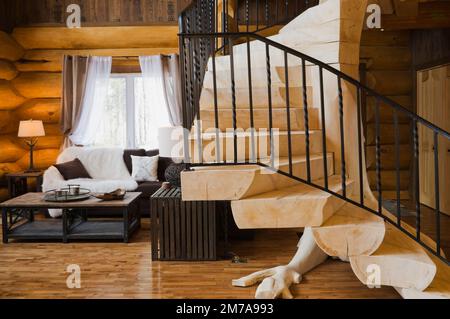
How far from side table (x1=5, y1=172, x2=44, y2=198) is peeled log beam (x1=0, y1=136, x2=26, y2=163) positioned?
40cm

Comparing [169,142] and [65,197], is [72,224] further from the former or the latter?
[169,142]

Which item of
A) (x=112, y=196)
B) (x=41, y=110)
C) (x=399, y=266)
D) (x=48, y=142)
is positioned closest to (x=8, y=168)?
(x=48, y=142)

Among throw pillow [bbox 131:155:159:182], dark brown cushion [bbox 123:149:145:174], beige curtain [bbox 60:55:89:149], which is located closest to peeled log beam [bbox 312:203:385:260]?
throw pillow [bbox 131:155:159:182]

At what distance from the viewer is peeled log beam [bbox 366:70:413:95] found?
23.9 feet

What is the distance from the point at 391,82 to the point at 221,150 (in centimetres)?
512

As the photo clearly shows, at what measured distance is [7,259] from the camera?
4496 mm

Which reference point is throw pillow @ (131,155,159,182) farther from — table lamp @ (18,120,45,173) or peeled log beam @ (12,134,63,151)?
peeled log beam @ (12,134,63,151)

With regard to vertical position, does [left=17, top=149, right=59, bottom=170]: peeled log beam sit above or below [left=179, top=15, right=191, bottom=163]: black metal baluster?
below

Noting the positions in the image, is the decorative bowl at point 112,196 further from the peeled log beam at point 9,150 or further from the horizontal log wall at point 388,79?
the horizontal log wall at point 388,79

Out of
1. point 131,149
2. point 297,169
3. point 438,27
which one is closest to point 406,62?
point 438,27

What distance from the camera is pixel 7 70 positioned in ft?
22.6
